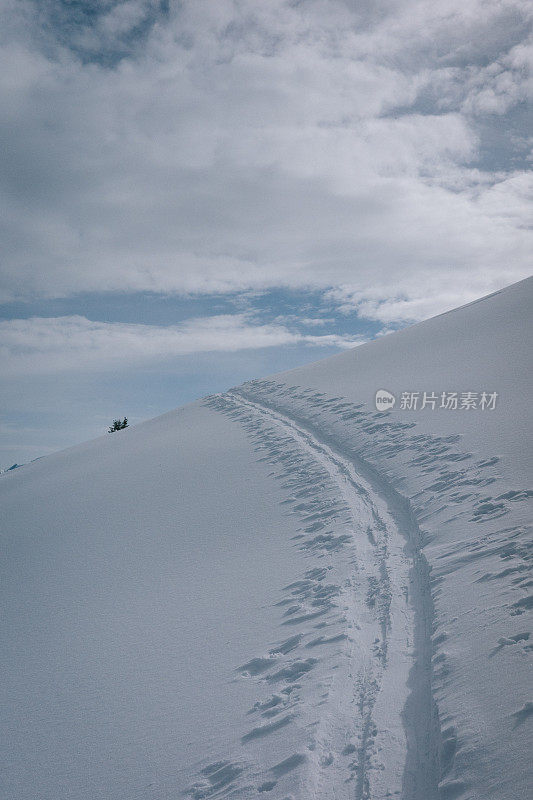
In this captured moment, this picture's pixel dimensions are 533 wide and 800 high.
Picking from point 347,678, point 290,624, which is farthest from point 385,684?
point 290,624

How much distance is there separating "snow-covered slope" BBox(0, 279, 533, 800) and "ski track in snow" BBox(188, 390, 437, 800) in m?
0.02

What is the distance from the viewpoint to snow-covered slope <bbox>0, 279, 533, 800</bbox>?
338 cm

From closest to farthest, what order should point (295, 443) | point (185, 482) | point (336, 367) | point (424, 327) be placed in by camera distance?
1. point (185, 482)
2. point (295, 443)
3. point (336, 367)
4. point (424, 327)

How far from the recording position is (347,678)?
13.4 feet

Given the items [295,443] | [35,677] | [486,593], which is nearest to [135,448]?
[295,443]

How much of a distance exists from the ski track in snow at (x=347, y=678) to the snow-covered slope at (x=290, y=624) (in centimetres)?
2

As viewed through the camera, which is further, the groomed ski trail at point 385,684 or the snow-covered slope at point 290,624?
the snow-covered slope at point 290,624

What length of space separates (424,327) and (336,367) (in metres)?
6.23

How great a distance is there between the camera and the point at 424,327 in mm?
23781

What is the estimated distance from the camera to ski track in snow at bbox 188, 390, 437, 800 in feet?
10.6

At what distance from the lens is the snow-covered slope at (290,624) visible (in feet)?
11.1

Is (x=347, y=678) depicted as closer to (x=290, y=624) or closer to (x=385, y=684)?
(x=385, y=684)

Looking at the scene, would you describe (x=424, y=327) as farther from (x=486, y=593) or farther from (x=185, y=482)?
(x=486, y=593)

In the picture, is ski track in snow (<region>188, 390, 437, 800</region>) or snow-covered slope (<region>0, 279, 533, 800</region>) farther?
snow-covered slope (<region>0, 279, 533, 800</region>)
